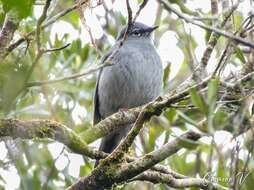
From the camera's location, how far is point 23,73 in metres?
3.18

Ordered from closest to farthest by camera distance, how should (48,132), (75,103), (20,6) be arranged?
(20,6), (48,132), (75,103)

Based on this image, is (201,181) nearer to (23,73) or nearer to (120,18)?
(23,73)

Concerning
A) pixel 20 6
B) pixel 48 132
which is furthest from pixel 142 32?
pixel 20 6

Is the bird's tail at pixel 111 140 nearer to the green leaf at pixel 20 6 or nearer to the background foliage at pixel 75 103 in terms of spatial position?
the background foliage at pixel 75 103

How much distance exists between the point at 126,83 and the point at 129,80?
0.05m

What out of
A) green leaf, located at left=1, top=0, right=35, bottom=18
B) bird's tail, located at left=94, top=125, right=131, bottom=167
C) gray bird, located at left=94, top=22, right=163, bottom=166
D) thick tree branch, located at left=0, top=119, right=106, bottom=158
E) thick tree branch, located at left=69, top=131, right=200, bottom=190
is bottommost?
bird's tail, located at left=94, top=125, right=131, bottom=167

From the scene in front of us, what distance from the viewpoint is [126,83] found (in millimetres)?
7266

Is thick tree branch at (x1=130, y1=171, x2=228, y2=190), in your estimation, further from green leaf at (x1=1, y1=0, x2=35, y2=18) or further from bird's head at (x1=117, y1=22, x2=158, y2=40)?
bird's head at (x1=117, y1=22, x2=158, y2=40)

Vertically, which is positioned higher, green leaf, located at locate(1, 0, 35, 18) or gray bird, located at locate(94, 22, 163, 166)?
green leaf, located at locate(1, 0, 35, 18)

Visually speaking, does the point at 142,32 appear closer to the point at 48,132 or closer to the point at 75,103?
the point at 75,103

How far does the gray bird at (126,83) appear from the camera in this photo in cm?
718

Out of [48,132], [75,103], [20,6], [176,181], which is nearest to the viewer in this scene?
[20,6]

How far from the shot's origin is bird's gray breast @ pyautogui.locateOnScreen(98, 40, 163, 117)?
7.21m

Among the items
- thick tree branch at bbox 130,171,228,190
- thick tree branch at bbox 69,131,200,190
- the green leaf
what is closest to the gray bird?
thick tree branch at bbox 130,171,228,190
